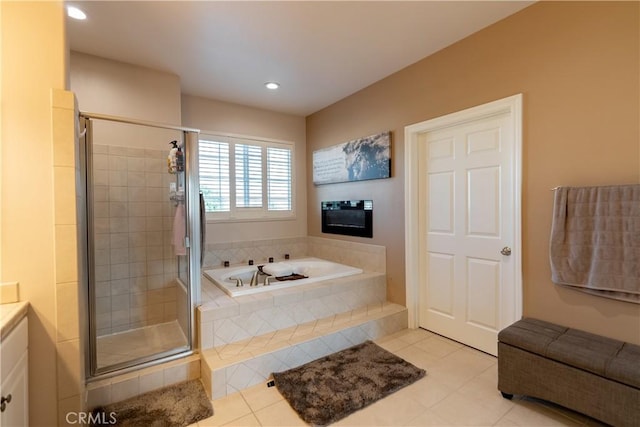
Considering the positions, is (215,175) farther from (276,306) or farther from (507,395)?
(507,395)

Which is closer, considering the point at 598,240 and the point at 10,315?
Answer: the point at 10,315

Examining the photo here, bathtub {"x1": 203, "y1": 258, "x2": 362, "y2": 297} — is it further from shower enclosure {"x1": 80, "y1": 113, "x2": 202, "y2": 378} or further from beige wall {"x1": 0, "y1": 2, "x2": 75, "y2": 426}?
beige wall {"x1": 0, "y1": 2, "x2": 75, "y2": 426}

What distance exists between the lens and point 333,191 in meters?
3.96

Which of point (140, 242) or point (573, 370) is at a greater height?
point (140, 242)

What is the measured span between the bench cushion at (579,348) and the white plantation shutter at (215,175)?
3189mm

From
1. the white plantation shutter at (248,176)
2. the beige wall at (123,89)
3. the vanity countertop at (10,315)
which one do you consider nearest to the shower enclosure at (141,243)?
the beige wall at (123,89)

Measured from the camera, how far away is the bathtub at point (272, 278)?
2.62 m

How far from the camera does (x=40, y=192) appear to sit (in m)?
1.47

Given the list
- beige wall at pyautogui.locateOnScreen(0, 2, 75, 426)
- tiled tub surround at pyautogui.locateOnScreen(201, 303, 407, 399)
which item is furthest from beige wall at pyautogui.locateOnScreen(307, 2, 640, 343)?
beige wall at pyautogui.locateOnScreen(0, 2, 75, 426)

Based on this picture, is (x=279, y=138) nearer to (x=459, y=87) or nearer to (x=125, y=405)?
(x=459, y=87)

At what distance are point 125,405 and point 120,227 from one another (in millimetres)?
1568

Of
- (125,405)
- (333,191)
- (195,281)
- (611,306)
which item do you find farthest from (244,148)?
(611,306)

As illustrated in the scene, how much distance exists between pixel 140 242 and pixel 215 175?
1194 mm

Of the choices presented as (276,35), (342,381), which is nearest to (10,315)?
(342,381)
